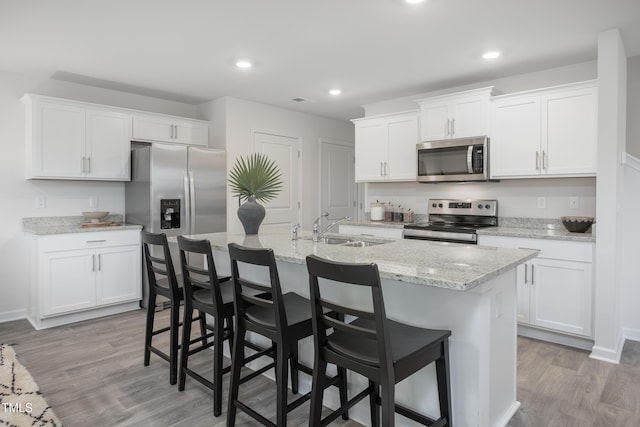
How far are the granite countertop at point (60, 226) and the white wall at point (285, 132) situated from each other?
1.30m

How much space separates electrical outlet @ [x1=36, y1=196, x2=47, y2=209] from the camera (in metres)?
4.04

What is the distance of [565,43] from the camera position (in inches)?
125

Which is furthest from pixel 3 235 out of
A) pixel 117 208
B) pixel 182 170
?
pixel 182 170

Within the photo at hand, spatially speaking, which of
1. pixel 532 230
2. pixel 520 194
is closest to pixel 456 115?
pixel 520 194

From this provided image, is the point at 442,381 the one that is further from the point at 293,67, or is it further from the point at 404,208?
the point at 404,208

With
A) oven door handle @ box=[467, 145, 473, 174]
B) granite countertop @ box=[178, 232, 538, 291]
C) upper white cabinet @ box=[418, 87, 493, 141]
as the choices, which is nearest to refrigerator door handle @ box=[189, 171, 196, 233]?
granite countertop @ box=[178, 232, 538, 291]

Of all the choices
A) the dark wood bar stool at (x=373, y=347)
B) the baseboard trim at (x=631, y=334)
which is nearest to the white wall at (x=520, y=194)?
the baseboard trim at (x=631, y=334)

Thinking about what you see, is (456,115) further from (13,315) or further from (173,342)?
(13,315)

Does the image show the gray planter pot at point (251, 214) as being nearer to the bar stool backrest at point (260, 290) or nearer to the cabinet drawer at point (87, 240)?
Answer: the bar stool backrest at point (260, 290)

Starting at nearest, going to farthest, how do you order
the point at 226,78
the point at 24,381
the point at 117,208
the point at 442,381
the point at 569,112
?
1. the point at 442,381
2. the point at 24,381
3. the point at 569,112
4. the point at 226,78
5. the point at 117,208

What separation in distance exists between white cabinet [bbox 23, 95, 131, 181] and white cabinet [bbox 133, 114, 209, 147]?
0.13m

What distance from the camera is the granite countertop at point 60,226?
371cm

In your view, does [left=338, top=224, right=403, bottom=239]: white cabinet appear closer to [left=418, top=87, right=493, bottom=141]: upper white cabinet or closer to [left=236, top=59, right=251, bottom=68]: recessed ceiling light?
[left=418, top=87, right=493, bottom=141]: upper white cabinet

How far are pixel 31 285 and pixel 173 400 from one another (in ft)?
7.97
